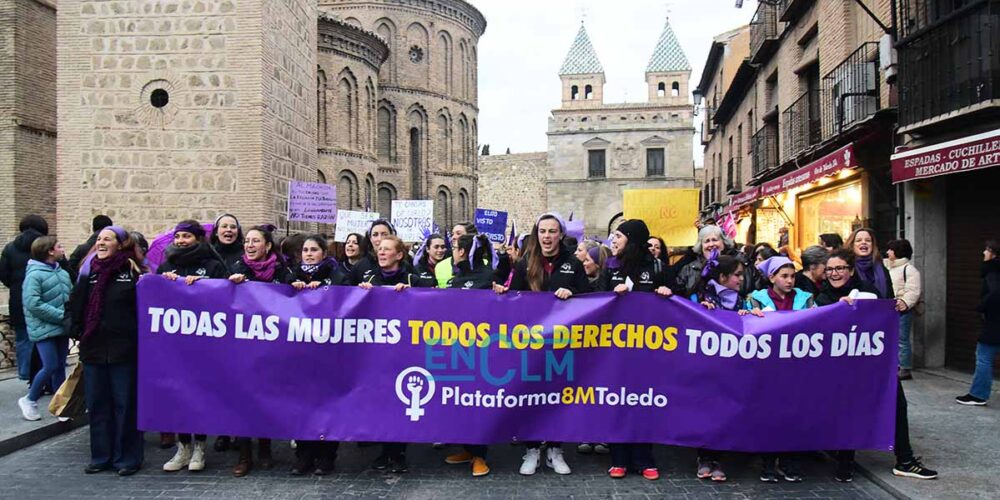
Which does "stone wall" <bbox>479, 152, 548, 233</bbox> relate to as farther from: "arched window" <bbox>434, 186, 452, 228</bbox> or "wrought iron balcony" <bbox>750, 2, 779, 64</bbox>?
"wrought iron balcony" <bbox>750, 2, 779, 64</bbox>

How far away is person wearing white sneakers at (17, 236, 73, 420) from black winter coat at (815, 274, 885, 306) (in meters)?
6.84

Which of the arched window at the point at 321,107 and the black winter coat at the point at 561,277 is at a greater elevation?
the arched window at the point at 321,107

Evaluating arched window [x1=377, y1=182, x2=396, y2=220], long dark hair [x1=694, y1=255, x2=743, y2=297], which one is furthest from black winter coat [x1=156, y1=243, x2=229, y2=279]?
arched window [x1=377, y1=182, x2=396, y2=220]

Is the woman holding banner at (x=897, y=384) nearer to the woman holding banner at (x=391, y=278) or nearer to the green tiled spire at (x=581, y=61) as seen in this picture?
the woman holding banner at (x=391, y=278)

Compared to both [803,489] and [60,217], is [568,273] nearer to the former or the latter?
[803,489]

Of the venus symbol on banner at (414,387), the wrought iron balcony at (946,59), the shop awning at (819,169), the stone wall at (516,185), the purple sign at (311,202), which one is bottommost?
the venus symbol on banner at (414,387)

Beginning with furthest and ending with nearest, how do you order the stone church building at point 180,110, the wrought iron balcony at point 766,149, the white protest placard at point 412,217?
the wrought iron balcony at point 766,149
the white protest placard at point 412,217
the stone church building at point 180,110

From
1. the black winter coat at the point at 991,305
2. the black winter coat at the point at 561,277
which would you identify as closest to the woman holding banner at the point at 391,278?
the black winter coat at the point at 561,277

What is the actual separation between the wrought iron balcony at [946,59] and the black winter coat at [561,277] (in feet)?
18.4

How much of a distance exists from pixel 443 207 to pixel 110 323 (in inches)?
1572

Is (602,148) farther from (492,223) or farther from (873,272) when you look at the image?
(873,272)

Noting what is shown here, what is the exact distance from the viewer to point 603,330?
525 centimetres

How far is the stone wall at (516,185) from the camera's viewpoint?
54781 millimetres

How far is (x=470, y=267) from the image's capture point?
19.6 feet
